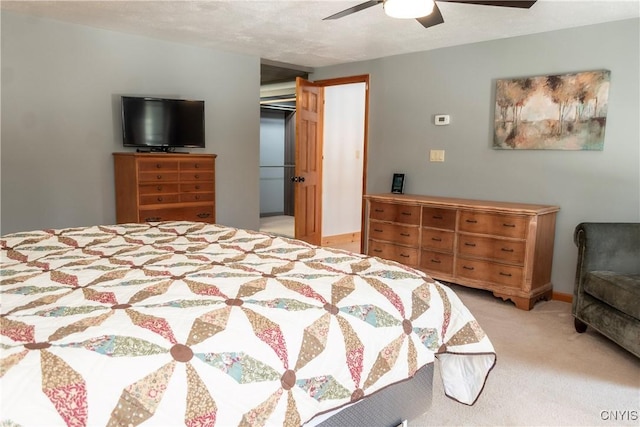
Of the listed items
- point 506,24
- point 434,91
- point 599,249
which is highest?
point 506,24

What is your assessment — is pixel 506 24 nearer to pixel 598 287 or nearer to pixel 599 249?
pixel 599 249

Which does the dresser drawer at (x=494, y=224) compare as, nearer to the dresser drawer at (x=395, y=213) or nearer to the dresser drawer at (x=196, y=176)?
the dresser drawer at (x=395, y=213)

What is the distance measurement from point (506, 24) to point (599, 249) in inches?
75.0

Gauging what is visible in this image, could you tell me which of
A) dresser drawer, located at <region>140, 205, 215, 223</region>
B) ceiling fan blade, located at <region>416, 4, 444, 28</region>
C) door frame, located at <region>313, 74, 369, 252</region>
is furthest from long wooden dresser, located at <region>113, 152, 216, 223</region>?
ceiling fan blade, located at <region>416, 4, 444, 28</region>

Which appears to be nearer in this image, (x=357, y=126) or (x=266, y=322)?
(x=266, y=322)

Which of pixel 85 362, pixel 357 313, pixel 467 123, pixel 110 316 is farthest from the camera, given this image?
pixel 467 123

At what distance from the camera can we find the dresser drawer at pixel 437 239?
13.4 feet

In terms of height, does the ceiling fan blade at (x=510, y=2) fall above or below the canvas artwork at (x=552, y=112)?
above

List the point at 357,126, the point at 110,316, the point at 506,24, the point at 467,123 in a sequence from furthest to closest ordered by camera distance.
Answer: the point at 357,126
the point at 467,123
the point at 506,24
the point at 110,316

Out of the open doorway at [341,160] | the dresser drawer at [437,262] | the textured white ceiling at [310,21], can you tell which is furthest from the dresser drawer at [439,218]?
the textured white ceiling at [310,21]

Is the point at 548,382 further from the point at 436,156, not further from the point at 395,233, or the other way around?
the point at 436,156

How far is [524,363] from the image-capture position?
276 cm

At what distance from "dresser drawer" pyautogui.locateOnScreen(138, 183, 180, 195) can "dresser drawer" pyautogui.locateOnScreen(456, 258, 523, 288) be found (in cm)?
264

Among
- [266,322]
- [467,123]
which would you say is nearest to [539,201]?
[467,123]
